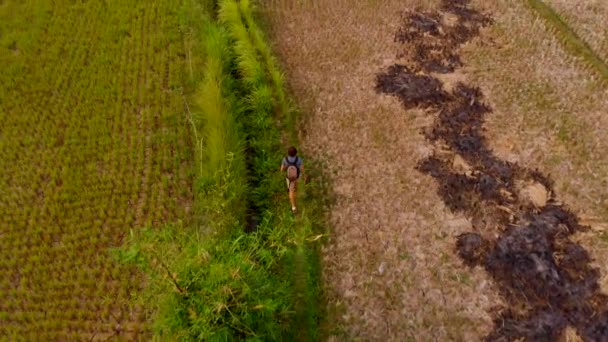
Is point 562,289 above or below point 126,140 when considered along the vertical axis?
below

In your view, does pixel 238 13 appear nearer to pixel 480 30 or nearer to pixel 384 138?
pixel 384 138

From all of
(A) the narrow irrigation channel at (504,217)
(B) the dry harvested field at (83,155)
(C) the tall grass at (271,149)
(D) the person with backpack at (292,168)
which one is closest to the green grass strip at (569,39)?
(A) the narrow irrigation channel at (504,217)

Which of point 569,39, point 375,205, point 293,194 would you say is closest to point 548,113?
point 569,39

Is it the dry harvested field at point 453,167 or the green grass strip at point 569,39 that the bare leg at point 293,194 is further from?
the green grass strip at point 569,39

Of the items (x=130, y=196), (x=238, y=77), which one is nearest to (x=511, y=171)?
(x=238, y=77)

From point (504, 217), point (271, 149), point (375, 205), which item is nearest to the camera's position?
point (504, 217)

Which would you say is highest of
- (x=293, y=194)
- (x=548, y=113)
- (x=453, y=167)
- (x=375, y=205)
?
(x=548, y=113)

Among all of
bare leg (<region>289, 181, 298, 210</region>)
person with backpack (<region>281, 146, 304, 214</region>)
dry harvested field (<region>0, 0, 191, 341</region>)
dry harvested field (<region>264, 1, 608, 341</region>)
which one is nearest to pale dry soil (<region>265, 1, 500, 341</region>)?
dry harvested field (<region>264, 1, 608, 341</region>)

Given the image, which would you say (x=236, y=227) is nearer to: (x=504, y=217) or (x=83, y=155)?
(x=83, y=155)
